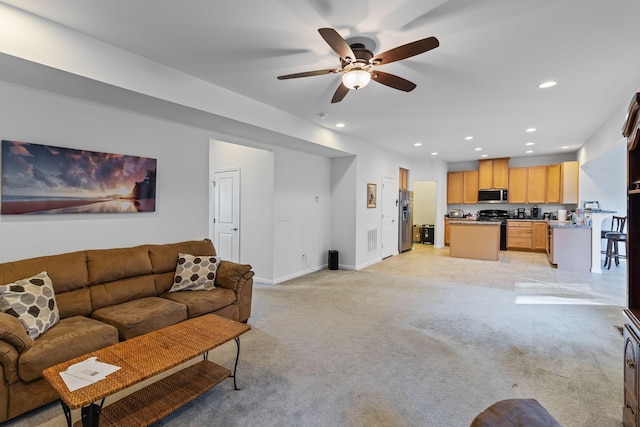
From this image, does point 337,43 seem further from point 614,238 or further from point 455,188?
point 455,188

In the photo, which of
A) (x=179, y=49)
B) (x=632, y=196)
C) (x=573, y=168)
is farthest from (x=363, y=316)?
(x=573, y=168)

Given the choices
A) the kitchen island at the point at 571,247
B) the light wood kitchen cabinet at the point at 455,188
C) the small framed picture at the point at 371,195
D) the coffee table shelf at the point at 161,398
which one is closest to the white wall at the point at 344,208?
the small framed picture at the point at 371,195

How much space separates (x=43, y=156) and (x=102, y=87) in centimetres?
81

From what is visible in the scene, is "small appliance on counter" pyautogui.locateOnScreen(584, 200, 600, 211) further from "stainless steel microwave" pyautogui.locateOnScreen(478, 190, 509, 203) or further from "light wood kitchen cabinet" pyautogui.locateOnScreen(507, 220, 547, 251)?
"stainless steel microwave" pyautogui.locateOnScreen(478, 190, 509, 203)

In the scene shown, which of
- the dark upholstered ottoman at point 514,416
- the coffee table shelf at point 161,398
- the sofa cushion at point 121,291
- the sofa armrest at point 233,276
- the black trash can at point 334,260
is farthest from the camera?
the black trash can at point 334,260

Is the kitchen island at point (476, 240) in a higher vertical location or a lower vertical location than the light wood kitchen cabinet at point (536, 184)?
lower

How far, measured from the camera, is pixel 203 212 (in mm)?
4180

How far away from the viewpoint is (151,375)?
5.61 feet

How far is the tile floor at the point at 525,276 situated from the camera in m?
4.63

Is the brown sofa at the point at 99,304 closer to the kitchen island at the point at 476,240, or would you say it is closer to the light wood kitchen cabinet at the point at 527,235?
the kitchen island at the point at 476,240

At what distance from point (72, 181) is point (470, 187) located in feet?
30.7

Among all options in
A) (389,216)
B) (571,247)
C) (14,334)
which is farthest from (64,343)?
(571,247)

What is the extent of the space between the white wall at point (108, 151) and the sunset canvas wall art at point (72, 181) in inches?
2.8

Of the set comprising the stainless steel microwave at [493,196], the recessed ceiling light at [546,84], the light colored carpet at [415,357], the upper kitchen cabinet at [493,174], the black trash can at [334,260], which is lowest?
the light colored carpet at [415,357]
